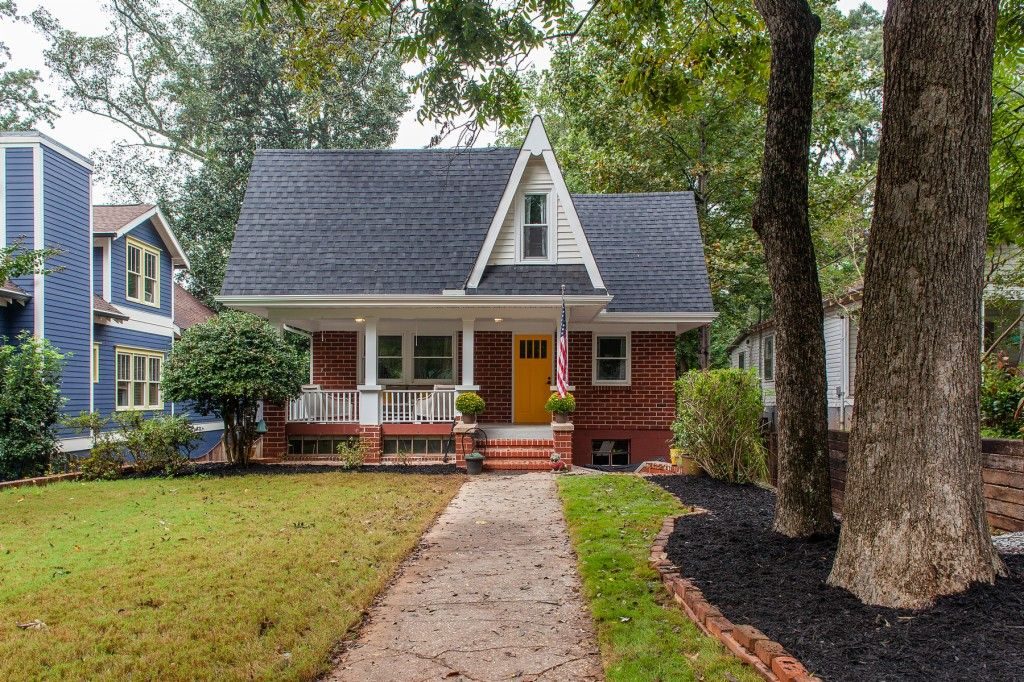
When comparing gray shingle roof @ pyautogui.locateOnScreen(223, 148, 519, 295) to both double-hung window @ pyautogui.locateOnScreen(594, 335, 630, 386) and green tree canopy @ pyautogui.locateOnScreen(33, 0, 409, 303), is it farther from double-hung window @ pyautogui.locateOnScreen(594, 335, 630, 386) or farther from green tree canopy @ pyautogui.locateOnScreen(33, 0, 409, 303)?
green tree canopy @ pyautogui.locateOnScreen(33, 0, 409, 303)

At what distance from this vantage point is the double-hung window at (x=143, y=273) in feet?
67.6

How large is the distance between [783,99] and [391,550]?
17.7 ft

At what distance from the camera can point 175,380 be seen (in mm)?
13438

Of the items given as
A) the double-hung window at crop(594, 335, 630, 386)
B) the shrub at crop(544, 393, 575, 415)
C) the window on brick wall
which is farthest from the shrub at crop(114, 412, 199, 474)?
the double-hung window at crop(594, 335, 630, 386)

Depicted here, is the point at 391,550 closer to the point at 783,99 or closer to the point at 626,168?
the point at 783,99

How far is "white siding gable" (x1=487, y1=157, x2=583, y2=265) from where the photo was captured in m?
14.8

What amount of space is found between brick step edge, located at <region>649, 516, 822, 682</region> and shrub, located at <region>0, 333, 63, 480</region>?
1206 centimetres

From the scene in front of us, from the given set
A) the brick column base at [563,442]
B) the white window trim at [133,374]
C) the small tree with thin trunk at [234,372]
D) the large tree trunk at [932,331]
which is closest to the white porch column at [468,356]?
the brick column base at [563,442]

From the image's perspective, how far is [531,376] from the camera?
55.9 ft

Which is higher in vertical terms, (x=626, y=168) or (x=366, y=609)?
(x=626, y=168)

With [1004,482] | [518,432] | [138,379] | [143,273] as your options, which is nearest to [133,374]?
[138,379]

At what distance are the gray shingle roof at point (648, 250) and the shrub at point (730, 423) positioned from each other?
5759 mm

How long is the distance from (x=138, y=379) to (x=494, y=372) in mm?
10723

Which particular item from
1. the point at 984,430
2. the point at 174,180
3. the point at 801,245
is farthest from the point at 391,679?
the point at 174,180
